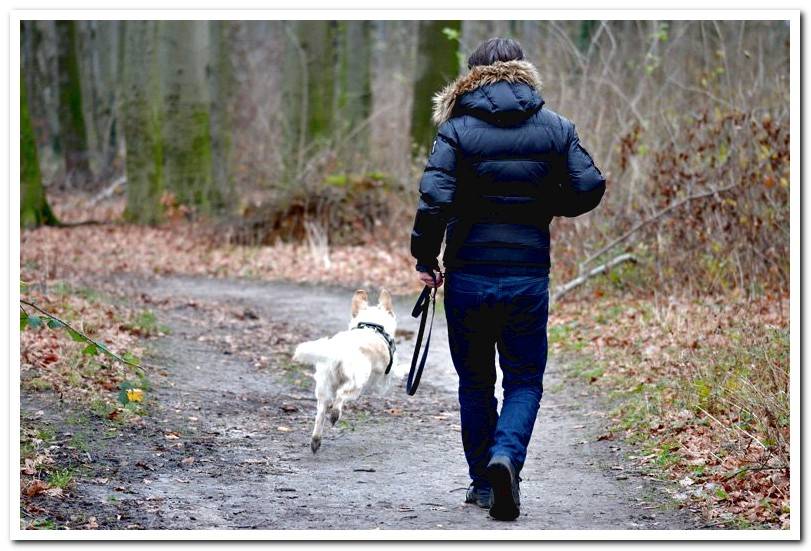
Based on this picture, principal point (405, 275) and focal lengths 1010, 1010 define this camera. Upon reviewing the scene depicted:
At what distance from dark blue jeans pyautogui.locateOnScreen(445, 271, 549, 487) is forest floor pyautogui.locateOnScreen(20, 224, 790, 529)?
38 centimetres

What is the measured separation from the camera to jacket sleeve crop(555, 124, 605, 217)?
5.02 meters

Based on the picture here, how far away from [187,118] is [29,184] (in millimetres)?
3315

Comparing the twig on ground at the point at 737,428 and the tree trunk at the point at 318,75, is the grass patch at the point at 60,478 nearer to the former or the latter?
the twig on ground at the point at 737,428

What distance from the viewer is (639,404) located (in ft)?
24.5

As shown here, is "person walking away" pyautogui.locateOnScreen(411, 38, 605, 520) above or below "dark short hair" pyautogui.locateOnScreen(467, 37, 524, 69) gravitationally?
below

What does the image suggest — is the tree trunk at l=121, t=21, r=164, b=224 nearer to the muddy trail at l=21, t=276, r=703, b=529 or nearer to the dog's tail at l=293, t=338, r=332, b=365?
the muddy trail at l=21, t=276, r=703, b=529

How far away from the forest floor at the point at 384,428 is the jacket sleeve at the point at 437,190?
1.43m

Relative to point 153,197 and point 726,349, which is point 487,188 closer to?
point 726,349

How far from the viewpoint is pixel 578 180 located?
502cm

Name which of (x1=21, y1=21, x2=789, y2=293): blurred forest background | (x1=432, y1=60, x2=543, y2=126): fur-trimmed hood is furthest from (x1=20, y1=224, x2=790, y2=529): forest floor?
(x1=432, y1=60, x2=543, y2=126): fur-trimmed hood

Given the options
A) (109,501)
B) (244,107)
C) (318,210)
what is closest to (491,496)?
(109,501)
